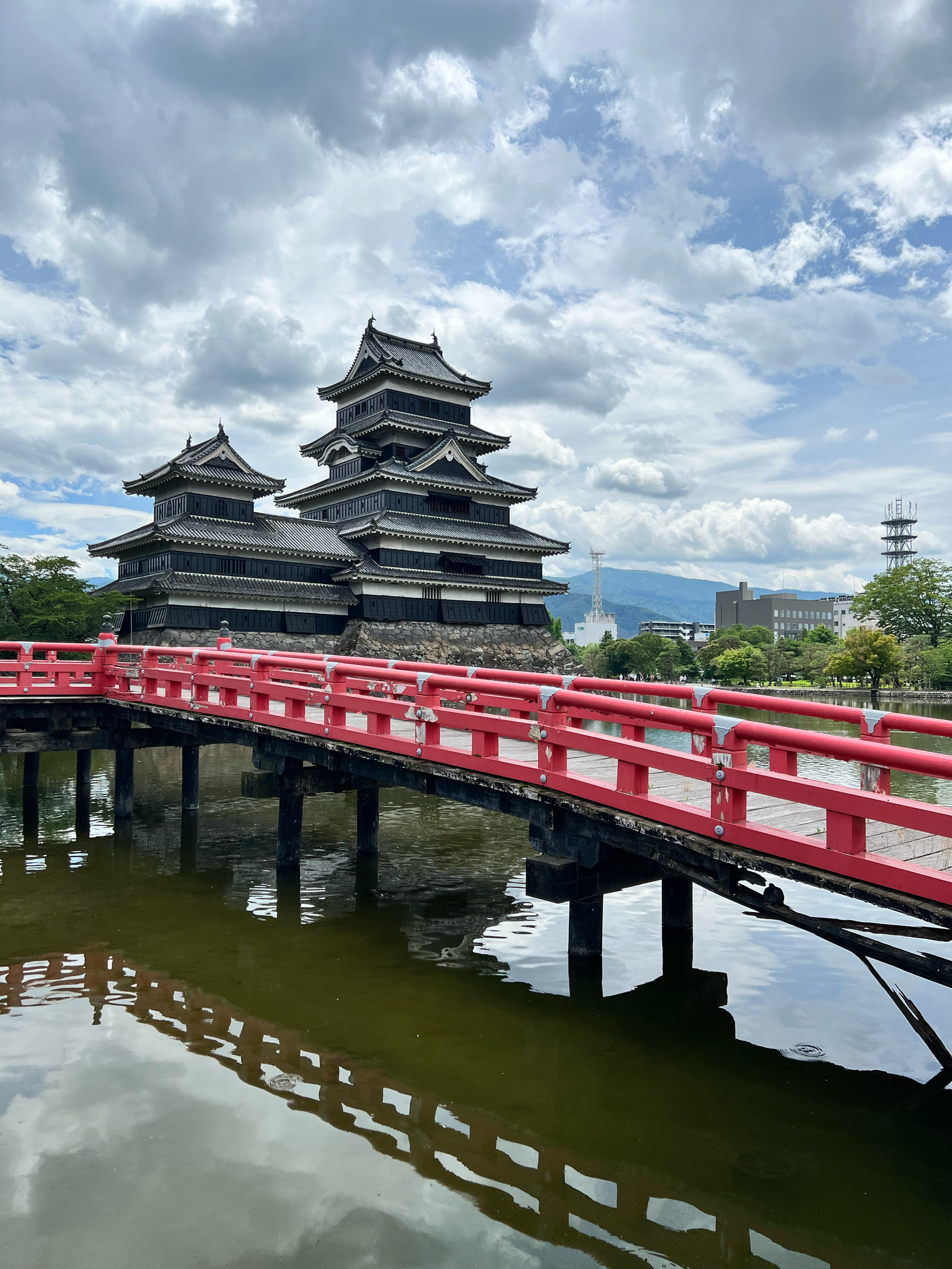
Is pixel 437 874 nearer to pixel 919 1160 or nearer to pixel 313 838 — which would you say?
pixel 313 838

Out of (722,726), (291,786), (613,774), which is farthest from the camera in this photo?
(291,786)

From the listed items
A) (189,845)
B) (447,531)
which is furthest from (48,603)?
(189,845)

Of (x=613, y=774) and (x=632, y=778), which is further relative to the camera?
(x=613, y=774)

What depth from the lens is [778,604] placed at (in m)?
136

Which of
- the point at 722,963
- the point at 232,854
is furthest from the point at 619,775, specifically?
the point at 232,854

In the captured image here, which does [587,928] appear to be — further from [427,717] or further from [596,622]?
[596,622]

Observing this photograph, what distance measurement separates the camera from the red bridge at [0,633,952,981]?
5.96 meters

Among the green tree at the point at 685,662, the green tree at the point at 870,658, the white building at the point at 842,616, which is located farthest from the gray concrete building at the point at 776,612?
the green tree at the point at 870,658

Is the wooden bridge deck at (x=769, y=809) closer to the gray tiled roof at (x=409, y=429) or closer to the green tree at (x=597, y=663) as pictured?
the gray tiled roof at (x=409, y=429)

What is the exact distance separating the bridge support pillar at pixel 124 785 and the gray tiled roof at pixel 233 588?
826 inches

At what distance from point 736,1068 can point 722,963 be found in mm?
2381

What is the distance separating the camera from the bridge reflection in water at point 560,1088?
5285mm

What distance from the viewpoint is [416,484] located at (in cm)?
4425

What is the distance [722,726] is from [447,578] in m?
38.7
